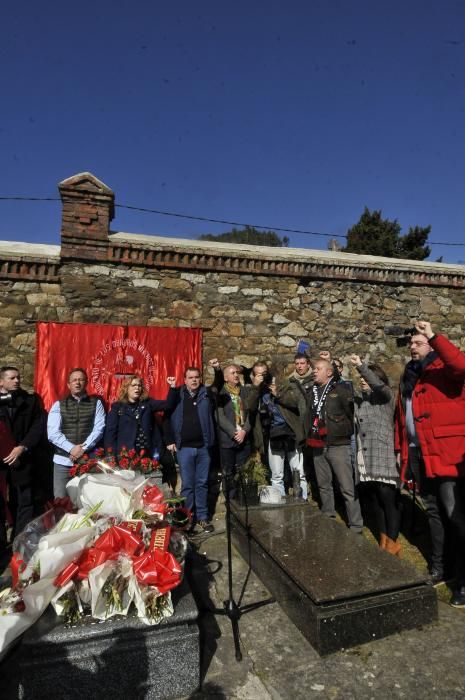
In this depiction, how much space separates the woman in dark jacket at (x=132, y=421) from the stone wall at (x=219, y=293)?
1.55 meters

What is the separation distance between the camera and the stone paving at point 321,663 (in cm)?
243

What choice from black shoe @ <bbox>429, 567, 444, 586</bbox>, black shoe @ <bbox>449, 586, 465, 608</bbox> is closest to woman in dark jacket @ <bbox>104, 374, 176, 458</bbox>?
black shoe @ <bbox>429, 567, 444, 586</bbox>

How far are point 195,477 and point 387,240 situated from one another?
22365mm

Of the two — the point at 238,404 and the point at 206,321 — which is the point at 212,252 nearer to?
the point at 206,321

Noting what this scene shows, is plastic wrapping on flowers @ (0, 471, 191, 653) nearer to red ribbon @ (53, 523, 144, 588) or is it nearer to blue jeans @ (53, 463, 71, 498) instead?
red ribbon @ (53, 523, 144, 588)

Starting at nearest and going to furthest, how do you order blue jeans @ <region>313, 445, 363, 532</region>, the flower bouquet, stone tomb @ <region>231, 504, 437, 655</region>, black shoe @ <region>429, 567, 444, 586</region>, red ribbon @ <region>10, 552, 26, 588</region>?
red ribbon @ <region>10, 552, 26, 588</region>
stone tomb @ <region>231, 504, 437, 655</region>
black shoe @ <region>429, 567, 444, 586</region>
the flower bouquet
blue jeans @ <region>313, 445, 363, 532</region>

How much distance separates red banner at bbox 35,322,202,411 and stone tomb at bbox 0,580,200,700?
3.88 metres

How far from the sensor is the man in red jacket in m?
3.35

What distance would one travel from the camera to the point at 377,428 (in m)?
4.35

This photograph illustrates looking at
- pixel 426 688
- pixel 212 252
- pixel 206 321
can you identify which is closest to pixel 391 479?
pixel 426 688

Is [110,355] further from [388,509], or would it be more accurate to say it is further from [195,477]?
[388,509]

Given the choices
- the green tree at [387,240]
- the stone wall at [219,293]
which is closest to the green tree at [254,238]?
the green tree at [387,240]

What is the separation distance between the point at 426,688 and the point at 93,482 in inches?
96.7

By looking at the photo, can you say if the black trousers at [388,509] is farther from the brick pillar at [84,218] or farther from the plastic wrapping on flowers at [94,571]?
the brick pillar at [84,218]
